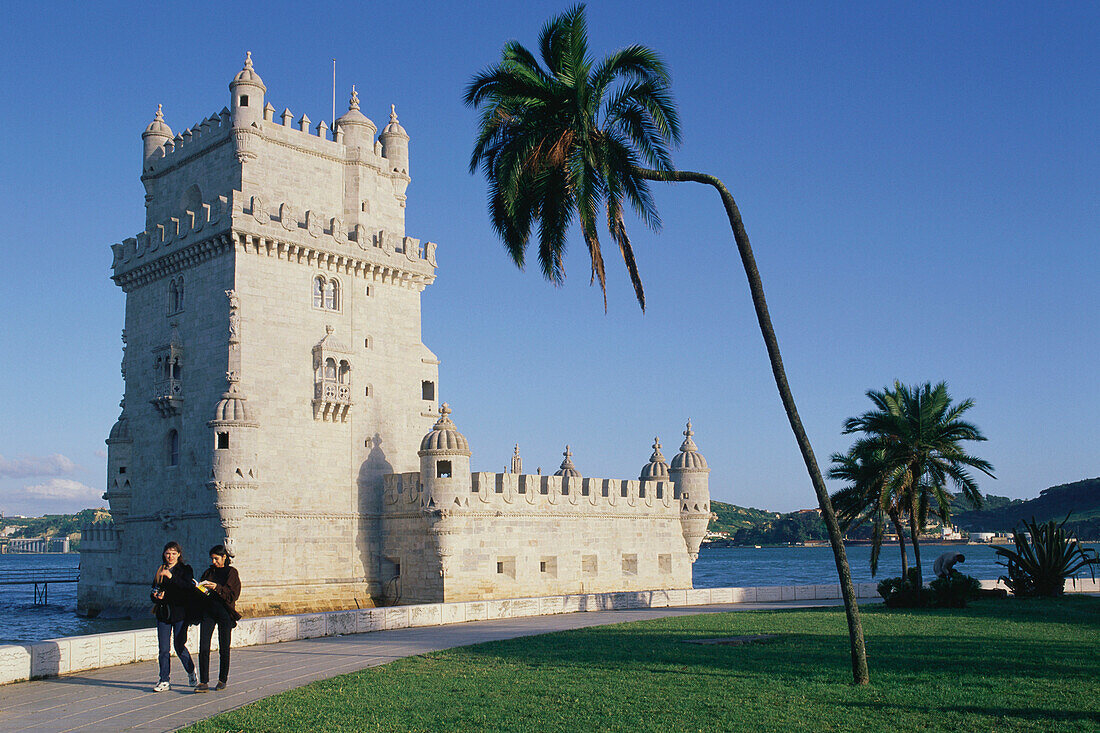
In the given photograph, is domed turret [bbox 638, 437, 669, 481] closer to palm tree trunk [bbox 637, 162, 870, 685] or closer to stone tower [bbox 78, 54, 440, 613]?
stone tower [bbox 78, 54, 440, 613]

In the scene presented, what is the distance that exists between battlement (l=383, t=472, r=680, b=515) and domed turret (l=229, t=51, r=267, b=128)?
556 inches

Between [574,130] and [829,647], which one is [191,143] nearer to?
[574,130]

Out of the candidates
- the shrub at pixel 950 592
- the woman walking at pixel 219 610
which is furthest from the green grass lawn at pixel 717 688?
the shrub at pixel 950 592

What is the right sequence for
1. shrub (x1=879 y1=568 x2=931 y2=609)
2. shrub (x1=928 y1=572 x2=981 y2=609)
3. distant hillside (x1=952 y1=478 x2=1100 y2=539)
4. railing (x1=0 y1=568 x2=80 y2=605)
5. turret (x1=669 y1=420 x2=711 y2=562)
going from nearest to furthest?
shrub (x1=928 y1=572 x2=981 y2=609)
shrub (x1=879 y1=568 x2=931 y2=609)
turret (x1=669 y1=420 x2=711 y2=562)
railing (x1=0 y1=568 x2=80 y2=605)
distant hillside (x1=952 y1=478 x2=1100 y2=539)

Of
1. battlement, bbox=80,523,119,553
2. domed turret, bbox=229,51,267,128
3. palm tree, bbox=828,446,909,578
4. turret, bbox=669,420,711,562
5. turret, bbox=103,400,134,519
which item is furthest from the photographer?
turret, bbox=669,420,711,562

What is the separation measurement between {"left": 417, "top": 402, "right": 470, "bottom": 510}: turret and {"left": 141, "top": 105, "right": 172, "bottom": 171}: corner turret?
17.0 metres

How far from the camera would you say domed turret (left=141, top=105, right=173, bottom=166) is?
40.2 m

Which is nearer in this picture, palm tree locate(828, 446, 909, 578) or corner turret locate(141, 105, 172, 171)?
palm tree locate(828, 446, 909, 578)

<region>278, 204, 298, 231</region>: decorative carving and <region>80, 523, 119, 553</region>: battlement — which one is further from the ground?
<region>278, 204, 298, 231</region>: decorative carving

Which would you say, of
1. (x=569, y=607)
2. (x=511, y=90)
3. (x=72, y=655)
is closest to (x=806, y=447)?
(x=511, y=90)

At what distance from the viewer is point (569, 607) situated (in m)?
29.0

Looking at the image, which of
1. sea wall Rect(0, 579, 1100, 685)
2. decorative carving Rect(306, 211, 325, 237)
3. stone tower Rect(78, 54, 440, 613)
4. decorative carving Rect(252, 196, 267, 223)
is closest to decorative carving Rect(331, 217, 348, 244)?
stone tower Rect(78, 54, 440, 613)

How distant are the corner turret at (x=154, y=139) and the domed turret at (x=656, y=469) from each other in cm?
2473

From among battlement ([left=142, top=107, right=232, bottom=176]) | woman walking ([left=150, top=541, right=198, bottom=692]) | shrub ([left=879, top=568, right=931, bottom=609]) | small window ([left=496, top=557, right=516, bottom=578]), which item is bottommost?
shrub ([left=879, top=568, right=931, bottom=609])
